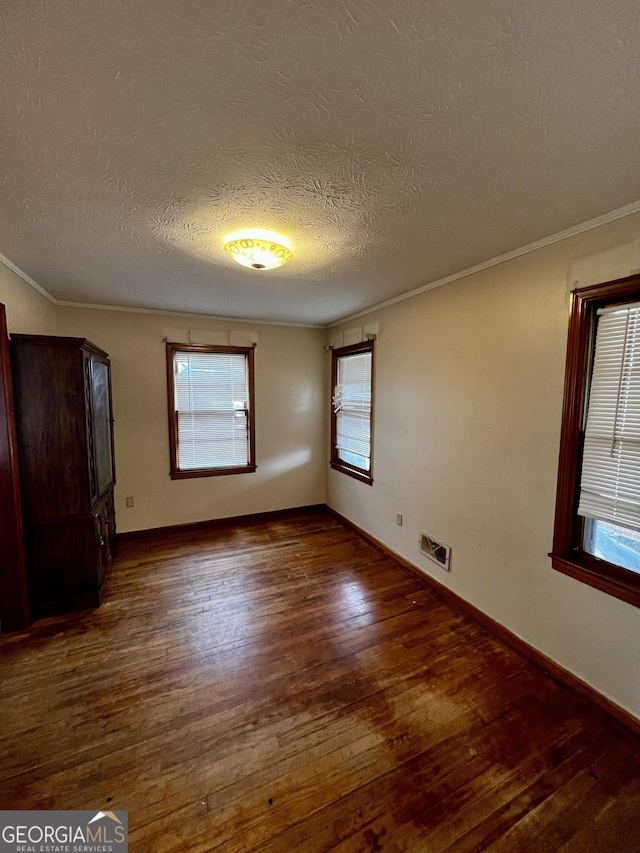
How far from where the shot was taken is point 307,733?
5.12 ft

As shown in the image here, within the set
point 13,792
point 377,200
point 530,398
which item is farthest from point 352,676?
point 377,200

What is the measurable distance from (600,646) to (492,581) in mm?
614

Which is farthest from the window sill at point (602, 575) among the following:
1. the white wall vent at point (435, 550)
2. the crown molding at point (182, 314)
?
the crown molding at point (182, 314)

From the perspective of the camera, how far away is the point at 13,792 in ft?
4.28

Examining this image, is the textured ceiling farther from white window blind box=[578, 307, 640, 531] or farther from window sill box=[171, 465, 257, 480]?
window sill box=[171, 465, 257, 480]

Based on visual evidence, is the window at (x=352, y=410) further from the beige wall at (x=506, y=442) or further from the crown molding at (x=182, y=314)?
the crown molding at (x=182, y=314)

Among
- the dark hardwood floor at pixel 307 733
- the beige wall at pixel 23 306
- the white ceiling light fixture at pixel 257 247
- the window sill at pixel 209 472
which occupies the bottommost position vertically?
the dark hardwood floor at pixel 307 733

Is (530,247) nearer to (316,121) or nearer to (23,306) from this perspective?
(316,121)

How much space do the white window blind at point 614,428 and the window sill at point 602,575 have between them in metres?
0.25

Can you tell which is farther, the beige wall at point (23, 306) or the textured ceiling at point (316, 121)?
the beige wall at point (23, 306)

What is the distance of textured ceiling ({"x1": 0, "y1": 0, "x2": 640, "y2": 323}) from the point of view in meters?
0.79

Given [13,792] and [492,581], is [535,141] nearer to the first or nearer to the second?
[492,581]

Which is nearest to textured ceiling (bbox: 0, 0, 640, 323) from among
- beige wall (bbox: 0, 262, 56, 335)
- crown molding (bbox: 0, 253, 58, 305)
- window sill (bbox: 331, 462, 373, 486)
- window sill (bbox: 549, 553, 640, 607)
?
crown molding (bbox: 0, 253, 58, 305)

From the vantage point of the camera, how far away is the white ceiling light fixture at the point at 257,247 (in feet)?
5.98
